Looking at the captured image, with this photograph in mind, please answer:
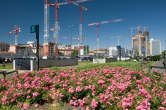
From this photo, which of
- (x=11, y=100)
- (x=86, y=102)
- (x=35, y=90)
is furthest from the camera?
(x=35, y=90)

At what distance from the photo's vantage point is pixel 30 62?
1666 centimetres

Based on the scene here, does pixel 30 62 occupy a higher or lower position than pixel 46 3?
lower

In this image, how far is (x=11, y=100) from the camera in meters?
3.40

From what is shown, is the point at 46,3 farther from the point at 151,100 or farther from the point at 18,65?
the point at 151,100

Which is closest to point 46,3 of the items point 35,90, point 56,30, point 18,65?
point 56,30

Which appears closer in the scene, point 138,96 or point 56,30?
point 138,96

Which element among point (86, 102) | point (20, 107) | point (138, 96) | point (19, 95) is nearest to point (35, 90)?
point (19, 95)

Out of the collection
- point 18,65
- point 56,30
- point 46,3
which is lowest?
point 18,65

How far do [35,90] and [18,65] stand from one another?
14803 mm

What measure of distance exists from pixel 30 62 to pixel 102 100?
15.3 meters

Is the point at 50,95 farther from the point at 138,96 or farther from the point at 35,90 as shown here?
the point at 138,96

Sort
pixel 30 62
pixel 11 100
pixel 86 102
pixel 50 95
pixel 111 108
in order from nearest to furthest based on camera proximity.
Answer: pixel 111 108 < pixel 86 102 < pixel 11 100 < pixel 50 95 < pixel 30 62

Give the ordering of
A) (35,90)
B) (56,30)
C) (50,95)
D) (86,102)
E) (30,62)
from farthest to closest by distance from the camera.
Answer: (56,30) → (30,62) → (35,90) → (50,95) → (86,102)

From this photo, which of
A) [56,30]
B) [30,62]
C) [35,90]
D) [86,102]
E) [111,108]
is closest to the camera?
[111,108]
